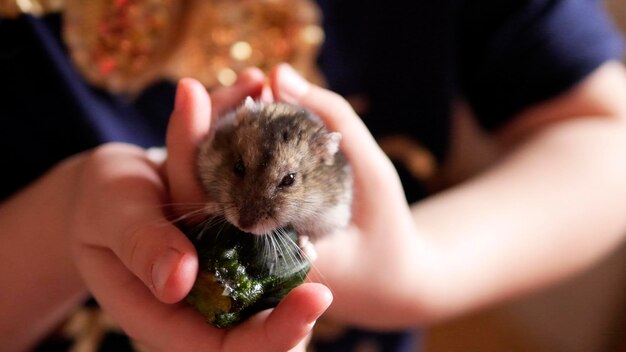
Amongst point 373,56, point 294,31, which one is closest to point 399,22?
point 373,56

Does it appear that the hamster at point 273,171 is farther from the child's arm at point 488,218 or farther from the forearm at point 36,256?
the forearm at point 36,256

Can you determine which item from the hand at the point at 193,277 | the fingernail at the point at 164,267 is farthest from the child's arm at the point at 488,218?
the fingernail at the point at 164,267

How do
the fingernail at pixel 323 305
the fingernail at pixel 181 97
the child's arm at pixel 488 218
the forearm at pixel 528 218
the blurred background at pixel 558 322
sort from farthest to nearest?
the blurred background at pixel 558 322 < the forearm at pixel 528 218 < the child's arm at pixel 488 218 < the fingernail at pixel 181 97 < the fingernail at pixel 323 305

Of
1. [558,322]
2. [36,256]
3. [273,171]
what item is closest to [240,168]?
[273,171]

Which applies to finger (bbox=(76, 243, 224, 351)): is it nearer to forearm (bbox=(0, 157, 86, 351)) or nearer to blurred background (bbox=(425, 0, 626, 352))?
forearm (bbox=(0, 157, 86, 351))

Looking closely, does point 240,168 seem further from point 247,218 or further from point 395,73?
point 395,73

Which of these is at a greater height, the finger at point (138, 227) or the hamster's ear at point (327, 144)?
the hamster's ear at point (327, 144)
